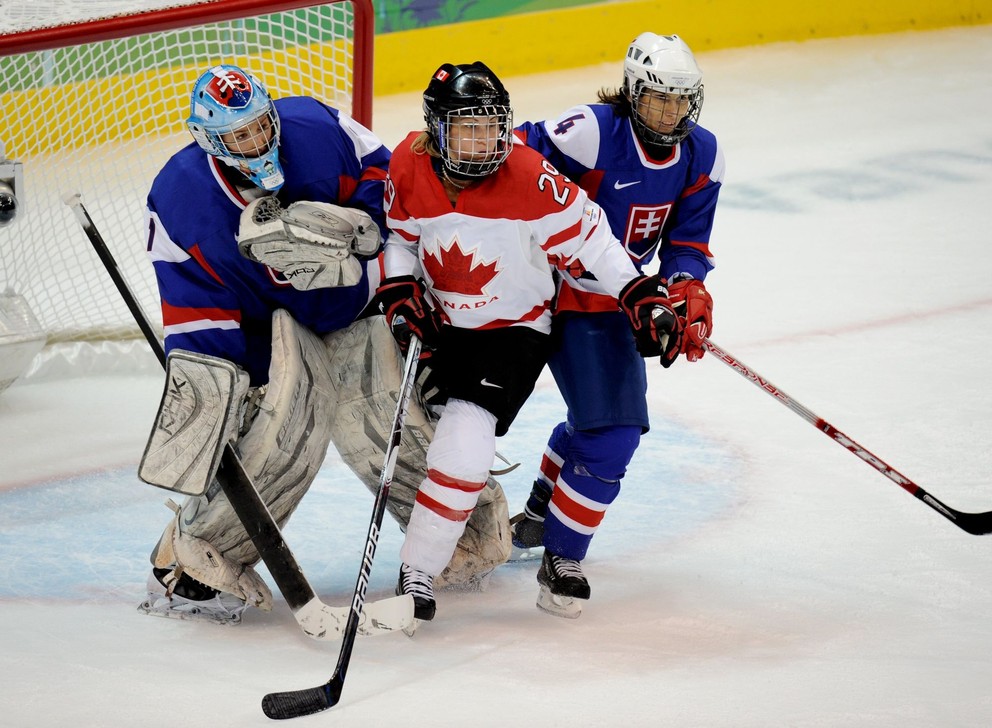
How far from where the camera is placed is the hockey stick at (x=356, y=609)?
6.67 feet

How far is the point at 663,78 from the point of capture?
2.41m

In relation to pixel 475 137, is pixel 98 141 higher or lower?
lower

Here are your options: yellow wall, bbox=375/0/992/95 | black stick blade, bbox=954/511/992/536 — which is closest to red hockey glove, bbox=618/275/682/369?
black stick blade, bbox=954/511/992/536

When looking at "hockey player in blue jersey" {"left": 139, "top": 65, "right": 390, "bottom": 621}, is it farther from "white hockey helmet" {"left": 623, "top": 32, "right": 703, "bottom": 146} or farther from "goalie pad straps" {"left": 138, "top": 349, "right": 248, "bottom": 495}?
"white hockey helmet" {"left": 623, "top": 32, "right": 703, "bottom": 146}

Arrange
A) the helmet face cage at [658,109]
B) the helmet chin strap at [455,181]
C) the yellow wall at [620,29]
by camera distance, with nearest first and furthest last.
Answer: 1. the helmet chin strap at [455,181]
2. the helmet face cage at [658,109]
3. the yellow wall at [620,29]

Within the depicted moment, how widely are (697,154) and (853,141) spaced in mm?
3439

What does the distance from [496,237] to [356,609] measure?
697 millimetres

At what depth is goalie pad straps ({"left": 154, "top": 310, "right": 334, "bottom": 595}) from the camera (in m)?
2.40

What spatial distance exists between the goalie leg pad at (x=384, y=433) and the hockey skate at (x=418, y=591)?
0.54 ft

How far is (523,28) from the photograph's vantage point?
6.47 meters

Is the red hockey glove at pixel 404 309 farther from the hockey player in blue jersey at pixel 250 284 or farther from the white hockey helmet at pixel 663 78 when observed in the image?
the white hockey helmet at pixel 663 78

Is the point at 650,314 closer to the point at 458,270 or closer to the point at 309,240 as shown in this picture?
the point at 458,270

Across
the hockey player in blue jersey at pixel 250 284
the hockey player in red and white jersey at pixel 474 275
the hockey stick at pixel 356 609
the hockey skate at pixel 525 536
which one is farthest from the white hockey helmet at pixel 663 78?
the hockey skate at pixel 525 536

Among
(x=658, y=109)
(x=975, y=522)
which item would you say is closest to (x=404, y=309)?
(x=658, y=109)
